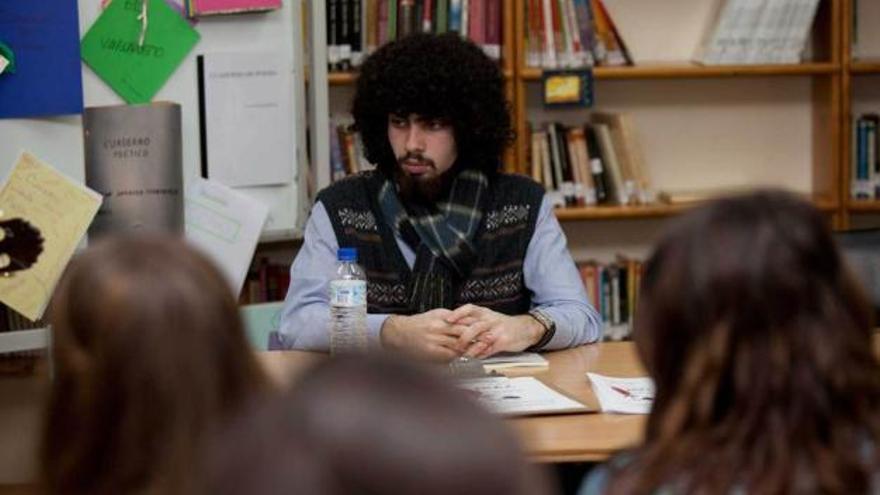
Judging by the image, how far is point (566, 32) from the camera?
420cm

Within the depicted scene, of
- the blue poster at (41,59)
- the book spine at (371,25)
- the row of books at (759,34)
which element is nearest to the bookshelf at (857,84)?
the row of books at (759,34)

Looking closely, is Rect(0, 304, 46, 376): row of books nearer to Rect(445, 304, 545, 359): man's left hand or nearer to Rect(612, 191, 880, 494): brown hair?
Rect(445, 304, 545, 359): man's left hand

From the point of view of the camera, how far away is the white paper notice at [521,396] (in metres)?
2.30

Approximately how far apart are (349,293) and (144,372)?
62.1 inches

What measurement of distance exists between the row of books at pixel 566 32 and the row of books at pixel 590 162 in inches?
8.0

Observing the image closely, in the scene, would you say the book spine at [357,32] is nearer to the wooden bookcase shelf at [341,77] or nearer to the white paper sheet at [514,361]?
the wooden bookcase shelf at [341,77]

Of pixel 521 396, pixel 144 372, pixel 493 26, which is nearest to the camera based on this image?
pixel 144 372

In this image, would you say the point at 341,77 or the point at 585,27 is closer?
the point at 341,77

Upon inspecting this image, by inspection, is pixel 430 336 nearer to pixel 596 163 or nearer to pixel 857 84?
pixel 596 163

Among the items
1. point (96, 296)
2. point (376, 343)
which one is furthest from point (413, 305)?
point (96, 296)

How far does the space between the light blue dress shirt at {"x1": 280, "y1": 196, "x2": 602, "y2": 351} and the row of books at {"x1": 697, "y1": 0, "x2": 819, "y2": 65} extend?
146 cm

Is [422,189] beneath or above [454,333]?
above

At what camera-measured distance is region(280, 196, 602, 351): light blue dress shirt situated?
2797 millimetres

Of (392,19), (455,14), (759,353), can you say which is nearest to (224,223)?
(392,19)
